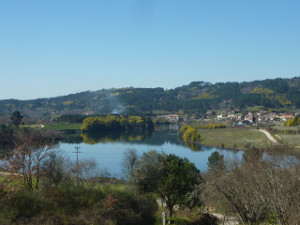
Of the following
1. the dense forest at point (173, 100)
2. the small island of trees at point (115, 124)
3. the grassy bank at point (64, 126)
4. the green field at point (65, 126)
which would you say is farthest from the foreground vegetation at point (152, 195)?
the dense forest at point (173, 100)

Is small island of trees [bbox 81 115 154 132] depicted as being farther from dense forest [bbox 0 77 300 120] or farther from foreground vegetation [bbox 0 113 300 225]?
foreground vegetation [bbox 0 113 300 225]

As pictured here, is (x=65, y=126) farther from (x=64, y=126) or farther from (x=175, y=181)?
(x=175, y=181)

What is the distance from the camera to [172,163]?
14242 millimetres

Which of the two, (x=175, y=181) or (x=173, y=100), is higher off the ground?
(x=173, y=100)

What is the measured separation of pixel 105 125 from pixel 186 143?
1141 inches

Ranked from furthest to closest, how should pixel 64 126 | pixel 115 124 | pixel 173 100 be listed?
pixel 173 100
pixel 115 124
pixel 64 126

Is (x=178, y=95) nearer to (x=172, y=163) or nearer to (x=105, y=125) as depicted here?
(x=105, y=125)

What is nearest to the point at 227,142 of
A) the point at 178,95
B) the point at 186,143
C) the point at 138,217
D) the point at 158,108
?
the point at 186,143

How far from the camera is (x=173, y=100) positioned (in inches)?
5856

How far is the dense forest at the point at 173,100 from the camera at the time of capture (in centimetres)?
11851

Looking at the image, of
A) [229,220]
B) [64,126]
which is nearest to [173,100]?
[64,126]

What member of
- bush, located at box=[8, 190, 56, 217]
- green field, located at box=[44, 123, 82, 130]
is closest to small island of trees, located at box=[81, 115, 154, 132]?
green field, located at box=[44, 123, 82, 130]

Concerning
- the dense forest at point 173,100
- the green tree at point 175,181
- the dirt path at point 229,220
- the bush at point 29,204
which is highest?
the dense forest at point 173,100

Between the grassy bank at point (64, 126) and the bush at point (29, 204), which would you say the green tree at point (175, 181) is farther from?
the grassy bank at point (64, 126)
